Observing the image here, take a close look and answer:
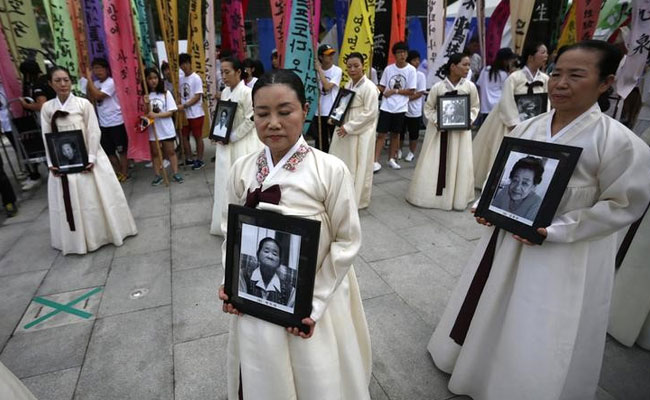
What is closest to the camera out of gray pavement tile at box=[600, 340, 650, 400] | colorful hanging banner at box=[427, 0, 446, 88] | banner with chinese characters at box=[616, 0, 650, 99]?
gray pavement tile at box=[600, 340, 650, 400]

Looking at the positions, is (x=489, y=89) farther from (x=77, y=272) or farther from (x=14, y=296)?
(x=14, y=296)

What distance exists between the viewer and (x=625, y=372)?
246 centimetres

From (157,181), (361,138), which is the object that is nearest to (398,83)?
(361,138)

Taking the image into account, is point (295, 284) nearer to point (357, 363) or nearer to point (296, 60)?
point (357, 363)

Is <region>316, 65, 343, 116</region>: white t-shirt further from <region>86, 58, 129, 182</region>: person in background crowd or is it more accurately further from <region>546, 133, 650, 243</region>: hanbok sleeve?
<region>546, 133, 650, 243</region>: hanbok sleeve

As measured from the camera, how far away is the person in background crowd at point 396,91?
261 inches

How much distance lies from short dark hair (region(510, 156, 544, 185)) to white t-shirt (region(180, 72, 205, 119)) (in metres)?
6.27

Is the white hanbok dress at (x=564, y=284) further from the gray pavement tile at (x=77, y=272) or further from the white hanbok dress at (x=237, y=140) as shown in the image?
the gray pavement tile at (x=77, y=272)

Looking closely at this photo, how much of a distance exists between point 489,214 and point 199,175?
19.8 feet

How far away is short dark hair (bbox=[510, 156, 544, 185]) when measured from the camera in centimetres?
180

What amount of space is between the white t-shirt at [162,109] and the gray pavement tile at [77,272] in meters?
2.56

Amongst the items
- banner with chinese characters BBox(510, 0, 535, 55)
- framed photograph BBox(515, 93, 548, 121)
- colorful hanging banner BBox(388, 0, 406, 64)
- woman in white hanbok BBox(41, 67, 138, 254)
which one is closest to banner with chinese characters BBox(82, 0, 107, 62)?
woman in white hanbok BBox(41, 67, 138, 254)

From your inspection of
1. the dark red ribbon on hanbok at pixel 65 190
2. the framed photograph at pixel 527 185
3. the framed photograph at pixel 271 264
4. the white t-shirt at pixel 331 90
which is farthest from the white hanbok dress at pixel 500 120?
the dark red ribbon on hanbok at pixel 65 190

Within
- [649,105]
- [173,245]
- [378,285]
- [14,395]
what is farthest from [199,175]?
[649,105]
